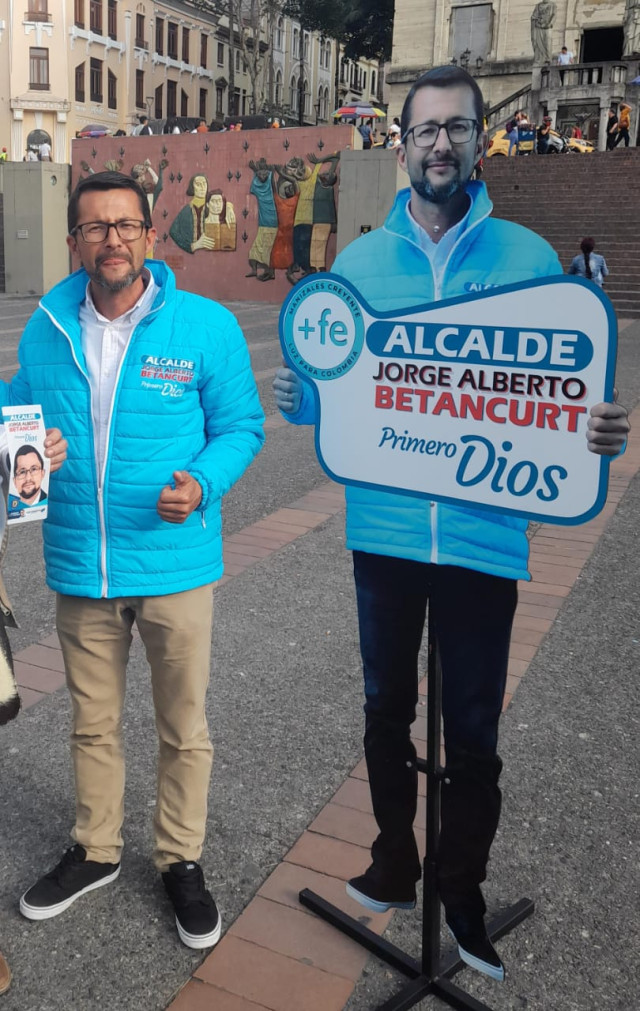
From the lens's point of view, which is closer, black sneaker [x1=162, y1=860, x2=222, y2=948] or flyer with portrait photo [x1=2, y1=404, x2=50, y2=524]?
flyer with portrait photo [x1=2, y1=404, x2=50, y2=524]

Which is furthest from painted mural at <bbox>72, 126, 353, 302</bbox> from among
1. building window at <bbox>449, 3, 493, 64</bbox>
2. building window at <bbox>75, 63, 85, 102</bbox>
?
building window at <bbox>75, 63, 85, 102</bbox>

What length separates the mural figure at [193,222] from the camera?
24.9m

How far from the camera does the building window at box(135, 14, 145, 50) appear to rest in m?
55.1

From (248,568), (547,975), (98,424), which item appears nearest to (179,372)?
(98,424)

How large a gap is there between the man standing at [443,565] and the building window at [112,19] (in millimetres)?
58563

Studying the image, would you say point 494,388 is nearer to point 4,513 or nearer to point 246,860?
point 4,513

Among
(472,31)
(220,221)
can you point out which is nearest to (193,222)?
(220,221)

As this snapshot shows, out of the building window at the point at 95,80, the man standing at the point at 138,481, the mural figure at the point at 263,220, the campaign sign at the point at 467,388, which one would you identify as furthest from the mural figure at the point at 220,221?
the building window at the point at 95,80

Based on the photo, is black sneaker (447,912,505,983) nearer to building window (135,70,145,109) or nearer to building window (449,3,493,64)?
building window (449,3,493,64)

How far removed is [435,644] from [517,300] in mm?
823

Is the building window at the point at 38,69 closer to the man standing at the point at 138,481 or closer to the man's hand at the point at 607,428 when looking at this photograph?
the man standing at the point at 138,481

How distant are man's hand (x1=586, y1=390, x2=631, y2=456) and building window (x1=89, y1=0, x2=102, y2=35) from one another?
57.6 m

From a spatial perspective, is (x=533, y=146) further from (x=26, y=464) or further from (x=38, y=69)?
(x=38, y=69)

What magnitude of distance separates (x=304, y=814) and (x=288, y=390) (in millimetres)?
1428
